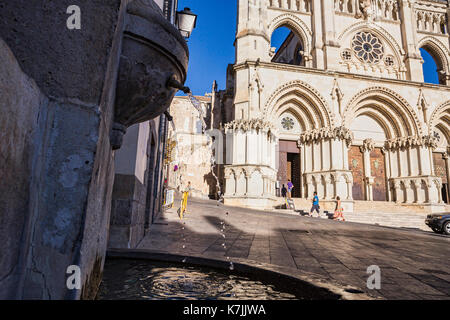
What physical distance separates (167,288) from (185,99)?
102 ft

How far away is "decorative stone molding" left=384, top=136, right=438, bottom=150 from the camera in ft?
58.7

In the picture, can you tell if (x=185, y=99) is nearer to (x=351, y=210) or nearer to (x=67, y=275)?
(x=351, y=210)

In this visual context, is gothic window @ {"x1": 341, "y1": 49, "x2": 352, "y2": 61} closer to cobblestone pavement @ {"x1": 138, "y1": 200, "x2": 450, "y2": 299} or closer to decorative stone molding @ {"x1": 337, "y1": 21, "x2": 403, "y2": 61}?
decorative stone molding @ {"x1": 337, "y1": 21, "x2": 403, "y2": 61}

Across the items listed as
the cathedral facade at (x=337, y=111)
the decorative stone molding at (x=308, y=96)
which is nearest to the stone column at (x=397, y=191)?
the cathedral facade at (x=337, y=111)

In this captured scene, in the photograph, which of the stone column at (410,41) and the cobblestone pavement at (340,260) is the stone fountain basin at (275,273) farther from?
the stone column at (410,41)

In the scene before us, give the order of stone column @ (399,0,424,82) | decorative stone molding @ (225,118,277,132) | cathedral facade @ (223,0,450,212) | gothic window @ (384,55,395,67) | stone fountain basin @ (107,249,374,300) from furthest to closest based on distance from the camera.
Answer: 1. gothic window @ (384,55,395,67)
2. stone column @ (399,0,424,82)
3. cathedral facade @ (223,0,450,212)
4. decorative stone molding @ (225,118,277,132)
5. stone fountain basin @ (107,249,374,300)

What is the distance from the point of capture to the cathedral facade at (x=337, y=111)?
16.4 metres

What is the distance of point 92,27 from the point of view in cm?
157

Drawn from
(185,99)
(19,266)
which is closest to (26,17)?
(19,266)

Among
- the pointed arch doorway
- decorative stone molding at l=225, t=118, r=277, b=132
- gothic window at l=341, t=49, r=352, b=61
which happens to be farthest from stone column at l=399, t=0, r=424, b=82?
decorative stone molding at l=225, t=118, r=277, b=132

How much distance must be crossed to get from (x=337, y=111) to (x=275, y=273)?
Result: 17.4m

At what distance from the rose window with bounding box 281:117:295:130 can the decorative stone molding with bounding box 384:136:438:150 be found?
7.21 meters
